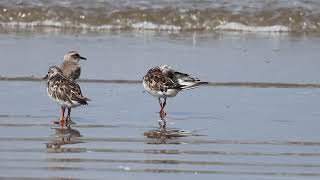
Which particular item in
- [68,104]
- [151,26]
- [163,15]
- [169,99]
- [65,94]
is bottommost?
[169,99]

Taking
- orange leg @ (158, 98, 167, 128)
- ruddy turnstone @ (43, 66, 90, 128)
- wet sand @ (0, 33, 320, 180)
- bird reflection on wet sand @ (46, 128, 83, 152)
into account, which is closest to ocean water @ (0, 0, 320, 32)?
wet sand @ (0, 33, 320, 180)

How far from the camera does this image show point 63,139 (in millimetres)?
9273

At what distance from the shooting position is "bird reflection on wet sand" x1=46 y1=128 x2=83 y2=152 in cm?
873

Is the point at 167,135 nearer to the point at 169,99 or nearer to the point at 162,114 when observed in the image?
the point at 162,114

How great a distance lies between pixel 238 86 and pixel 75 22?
24.7 feet

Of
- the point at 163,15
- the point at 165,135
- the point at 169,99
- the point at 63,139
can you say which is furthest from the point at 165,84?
the point at 163,15

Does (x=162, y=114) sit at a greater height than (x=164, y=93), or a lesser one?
lesser

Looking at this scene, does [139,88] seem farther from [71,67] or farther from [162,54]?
[162,54]

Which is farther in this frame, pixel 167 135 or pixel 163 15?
pixel 163 15

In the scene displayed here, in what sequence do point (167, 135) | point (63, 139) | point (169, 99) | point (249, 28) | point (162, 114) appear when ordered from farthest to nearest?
point (249, 28) < point (169, 99) < point (162, 114) < point (167, 135) < point (63, 139)

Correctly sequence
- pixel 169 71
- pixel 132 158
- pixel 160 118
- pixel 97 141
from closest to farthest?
pixel 132 158 < pixel 97 141 < pixel 160 118 < pixel 169 71

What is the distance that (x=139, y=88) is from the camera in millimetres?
12695

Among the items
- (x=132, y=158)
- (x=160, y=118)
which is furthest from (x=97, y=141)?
(x=160, y=118)

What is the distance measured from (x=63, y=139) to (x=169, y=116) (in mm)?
1896
